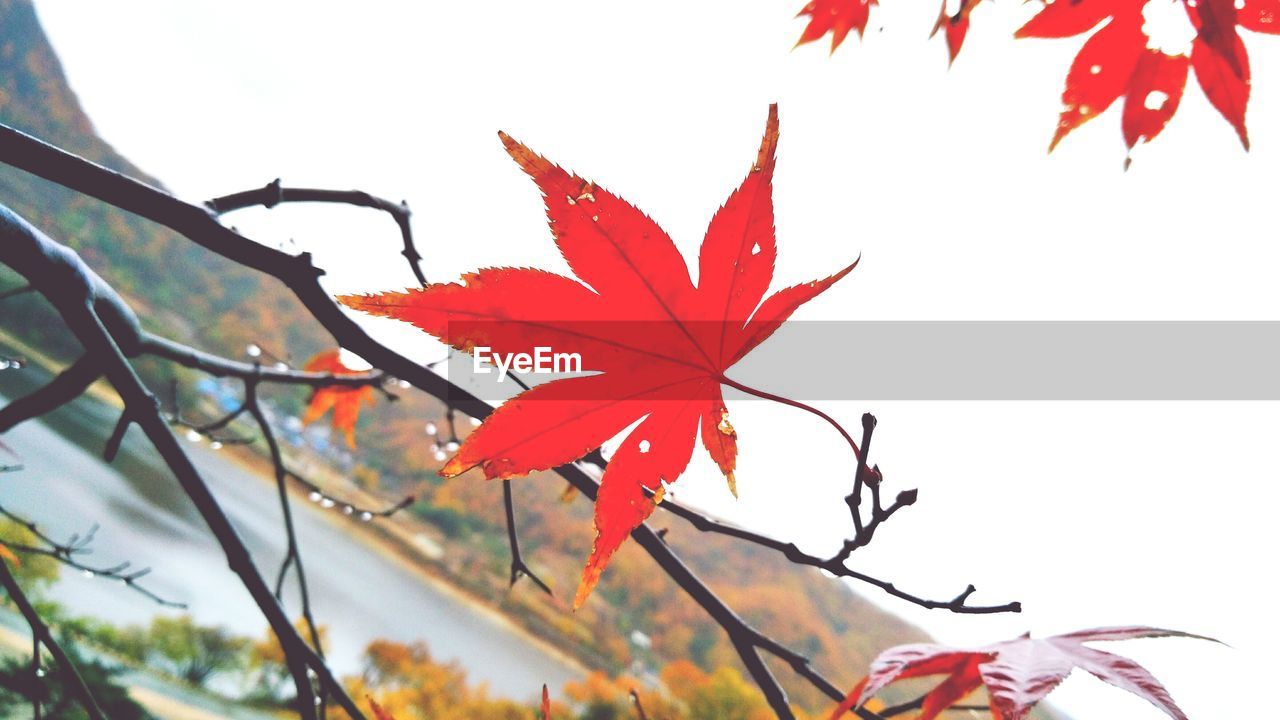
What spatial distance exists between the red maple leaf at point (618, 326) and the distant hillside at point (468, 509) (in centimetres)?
173

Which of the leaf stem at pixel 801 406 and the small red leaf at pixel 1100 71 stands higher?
the small red leaf at pixel 1100 71

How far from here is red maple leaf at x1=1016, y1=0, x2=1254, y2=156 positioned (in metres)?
0.30

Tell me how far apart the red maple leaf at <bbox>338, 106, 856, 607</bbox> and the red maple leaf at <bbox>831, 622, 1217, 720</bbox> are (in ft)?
0.32

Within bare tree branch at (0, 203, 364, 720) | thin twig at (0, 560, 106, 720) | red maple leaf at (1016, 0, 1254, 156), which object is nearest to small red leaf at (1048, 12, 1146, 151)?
red maple leaf at (1016, 0, 1254, 156)

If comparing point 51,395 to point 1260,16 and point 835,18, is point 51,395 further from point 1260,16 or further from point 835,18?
point 1260,16

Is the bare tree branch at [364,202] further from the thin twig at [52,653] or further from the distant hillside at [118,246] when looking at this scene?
the distant hillside at [118,246]

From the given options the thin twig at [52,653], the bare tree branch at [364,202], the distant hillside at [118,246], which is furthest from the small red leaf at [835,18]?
the distant hillside at [118,246]

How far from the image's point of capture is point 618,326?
195mm

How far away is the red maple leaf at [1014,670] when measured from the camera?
18cm

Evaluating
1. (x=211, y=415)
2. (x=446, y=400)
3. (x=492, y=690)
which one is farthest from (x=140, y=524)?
(x=446, y=400)

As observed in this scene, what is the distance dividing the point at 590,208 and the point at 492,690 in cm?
168

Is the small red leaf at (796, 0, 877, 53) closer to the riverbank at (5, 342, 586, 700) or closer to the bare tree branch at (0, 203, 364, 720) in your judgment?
the bare tree branch at (0, 203, 364, 720)

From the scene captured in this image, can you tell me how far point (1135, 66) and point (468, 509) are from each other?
7.55ft

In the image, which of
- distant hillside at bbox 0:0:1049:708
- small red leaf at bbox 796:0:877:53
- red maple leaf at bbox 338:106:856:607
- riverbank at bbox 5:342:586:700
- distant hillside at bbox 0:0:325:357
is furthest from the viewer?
distant hillside at bbox 0:0:325:357
